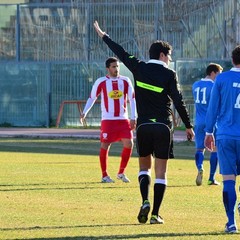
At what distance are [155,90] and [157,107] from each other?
209 millimetres

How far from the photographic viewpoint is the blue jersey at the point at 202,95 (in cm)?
1911

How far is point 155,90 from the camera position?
13.2m

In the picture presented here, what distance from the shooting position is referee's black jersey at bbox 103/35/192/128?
520 inches

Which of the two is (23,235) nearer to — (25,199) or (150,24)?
(25,199)

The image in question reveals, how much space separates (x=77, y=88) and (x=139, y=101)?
3361 centimetres

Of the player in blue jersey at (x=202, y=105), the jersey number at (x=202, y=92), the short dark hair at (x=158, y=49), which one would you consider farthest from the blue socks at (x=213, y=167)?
the short dark hair at (x=158, y=49)

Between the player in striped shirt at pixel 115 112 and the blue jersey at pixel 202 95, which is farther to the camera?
the player in striped shirt at pixel 115 112

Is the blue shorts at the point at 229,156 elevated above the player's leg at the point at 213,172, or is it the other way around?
the blue shorts at the point at 229,156

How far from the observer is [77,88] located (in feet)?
154

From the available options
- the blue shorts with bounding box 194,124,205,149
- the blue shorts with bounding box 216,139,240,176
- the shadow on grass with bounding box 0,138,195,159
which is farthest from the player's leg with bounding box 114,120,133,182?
the shadow on grass with bounding box 0,138,195,159

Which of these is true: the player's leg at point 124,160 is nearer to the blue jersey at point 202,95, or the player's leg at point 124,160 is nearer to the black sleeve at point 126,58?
the blue jersey at point 202,95

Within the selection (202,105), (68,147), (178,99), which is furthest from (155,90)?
(68,147)

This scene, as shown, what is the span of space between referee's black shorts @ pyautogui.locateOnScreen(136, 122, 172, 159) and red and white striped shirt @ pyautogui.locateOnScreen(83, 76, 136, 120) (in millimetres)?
6365

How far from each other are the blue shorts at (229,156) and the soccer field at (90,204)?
71 centimetres
